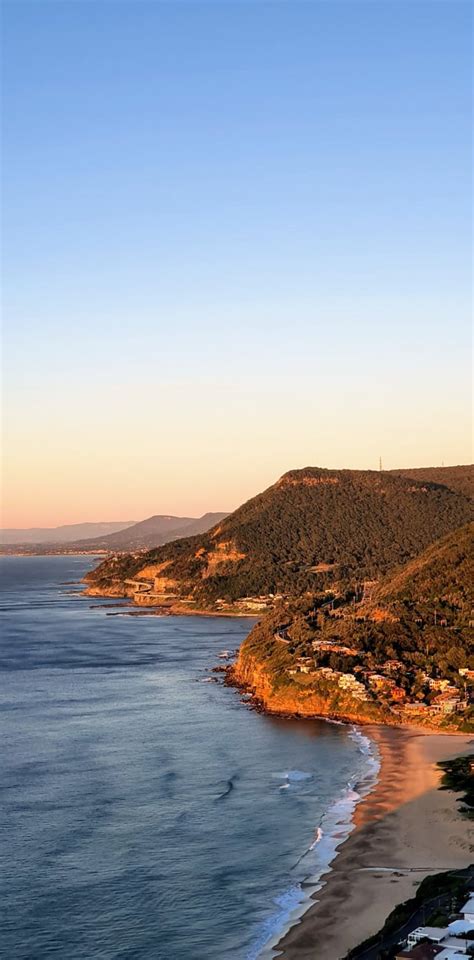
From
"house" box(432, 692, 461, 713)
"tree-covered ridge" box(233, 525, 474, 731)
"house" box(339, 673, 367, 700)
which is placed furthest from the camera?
"house" box(339, 673, 367, 700)

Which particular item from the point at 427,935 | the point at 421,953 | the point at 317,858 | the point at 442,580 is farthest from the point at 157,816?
the point at 442,580

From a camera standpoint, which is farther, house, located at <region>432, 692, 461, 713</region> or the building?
house, located at <region>432, 692, 461, 713</region>

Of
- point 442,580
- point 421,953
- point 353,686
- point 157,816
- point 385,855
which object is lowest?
point 385,855

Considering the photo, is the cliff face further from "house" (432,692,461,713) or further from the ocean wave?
the ocean wave

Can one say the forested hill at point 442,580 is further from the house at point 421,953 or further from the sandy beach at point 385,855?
the house at point 421,953

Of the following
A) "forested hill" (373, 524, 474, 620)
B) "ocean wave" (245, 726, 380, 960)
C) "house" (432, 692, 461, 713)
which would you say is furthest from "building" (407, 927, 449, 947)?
"forested hill" (373, 524, 474, 620)

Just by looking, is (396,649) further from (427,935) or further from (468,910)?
(427,935)

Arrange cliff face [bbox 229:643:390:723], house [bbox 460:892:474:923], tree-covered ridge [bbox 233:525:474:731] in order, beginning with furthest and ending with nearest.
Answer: tree-covered ridge [bbox 233:525:474:731] → cliff face [bbox 229:643:390:723] → house [bbox 460:892:474:923]
